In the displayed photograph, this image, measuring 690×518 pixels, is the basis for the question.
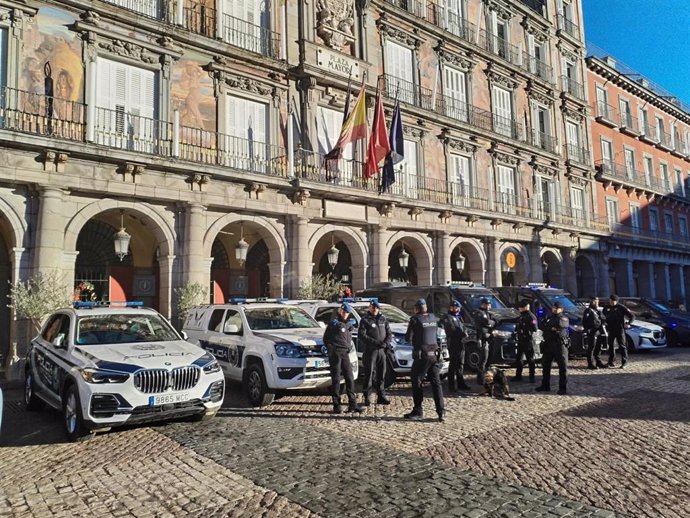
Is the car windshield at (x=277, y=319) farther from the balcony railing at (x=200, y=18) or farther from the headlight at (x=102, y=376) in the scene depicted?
the balcony railing at (x=200, y=18)

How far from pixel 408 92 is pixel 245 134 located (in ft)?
26.1

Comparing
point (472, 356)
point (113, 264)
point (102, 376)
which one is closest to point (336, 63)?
point (113, 264)

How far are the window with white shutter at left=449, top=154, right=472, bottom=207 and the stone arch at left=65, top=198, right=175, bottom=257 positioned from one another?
12362 mm

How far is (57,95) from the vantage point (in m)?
13.2

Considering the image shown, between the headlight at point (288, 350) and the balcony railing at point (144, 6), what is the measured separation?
1122 cm

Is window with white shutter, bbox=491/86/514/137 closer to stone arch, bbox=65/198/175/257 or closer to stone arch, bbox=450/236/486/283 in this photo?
stone arch, bbox=450/236/486/283

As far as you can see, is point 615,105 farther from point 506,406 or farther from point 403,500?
point 403,500

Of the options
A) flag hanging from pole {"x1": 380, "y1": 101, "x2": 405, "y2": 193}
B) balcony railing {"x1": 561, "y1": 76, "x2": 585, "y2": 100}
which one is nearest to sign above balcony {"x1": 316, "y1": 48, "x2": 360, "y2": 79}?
flag hanging from pole {"x1": 380, "y1": 101, "x2": 405, "y2": 193}

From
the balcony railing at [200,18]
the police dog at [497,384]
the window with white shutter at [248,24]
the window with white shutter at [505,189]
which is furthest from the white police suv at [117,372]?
the window with white shutter at [505,189]

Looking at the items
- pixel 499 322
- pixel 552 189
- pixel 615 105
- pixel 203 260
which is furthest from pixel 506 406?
pixel 615 105

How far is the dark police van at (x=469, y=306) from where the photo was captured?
38.6ft

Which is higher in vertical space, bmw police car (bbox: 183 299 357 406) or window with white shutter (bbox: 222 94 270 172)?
window with white shutter (bbox: 222 94 270 172)

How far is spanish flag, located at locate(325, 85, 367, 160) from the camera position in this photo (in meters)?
16.9

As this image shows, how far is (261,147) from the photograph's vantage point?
55.5 feet
